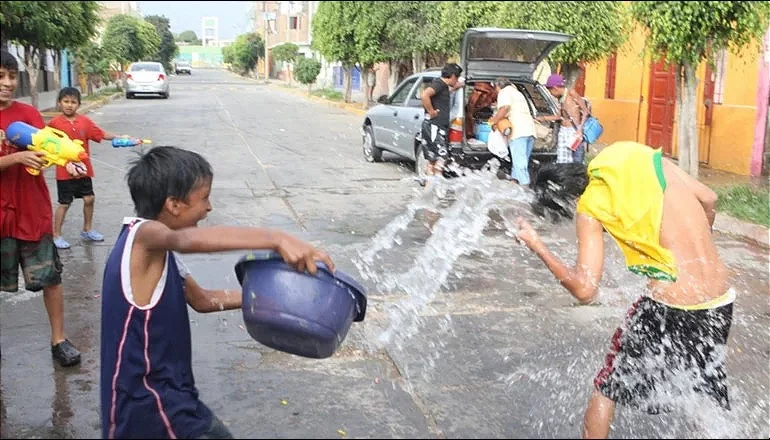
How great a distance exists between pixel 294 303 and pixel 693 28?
875 cm

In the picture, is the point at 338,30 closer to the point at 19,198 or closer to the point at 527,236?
the point at 19,198

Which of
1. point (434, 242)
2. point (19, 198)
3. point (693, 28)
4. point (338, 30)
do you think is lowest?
point (434, 242)

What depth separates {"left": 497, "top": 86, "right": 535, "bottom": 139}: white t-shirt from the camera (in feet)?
32.7

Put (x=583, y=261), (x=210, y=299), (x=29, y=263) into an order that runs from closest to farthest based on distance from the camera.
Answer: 1. (x=210, y=299)
2. (x=583, y=261)
3. (x=29, y=263)

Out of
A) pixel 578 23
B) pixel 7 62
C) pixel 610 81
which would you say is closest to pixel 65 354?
pixel 7 62

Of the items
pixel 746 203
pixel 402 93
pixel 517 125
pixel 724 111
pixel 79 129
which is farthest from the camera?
pixel 724 111

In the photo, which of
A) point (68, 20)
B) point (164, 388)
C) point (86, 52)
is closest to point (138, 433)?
point (164, 388)

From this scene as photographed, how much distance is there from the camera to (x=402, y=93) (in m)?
12.9

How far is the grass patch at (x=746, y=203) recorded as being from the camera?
8.63 meters

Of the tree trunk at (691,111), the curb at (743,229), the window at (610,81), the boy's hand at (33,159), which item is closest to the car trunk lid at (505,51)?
the tree trunk at (691,111)

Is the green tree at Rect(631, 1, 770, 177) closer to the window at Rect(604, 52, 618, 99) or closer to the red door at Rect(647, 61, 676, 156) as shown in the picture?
the red door at Rect(647, 61, 676, 156)

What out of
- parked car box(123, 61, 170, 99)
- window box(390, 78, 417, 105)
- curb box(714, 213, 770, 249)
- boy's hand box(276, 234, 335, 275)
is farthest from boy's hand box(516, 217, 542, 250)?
parked car box(123, 61, 170, 99)

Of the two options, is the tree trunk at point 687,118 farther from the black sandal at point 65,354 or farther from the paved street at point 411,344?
the black sandal at point 65,354

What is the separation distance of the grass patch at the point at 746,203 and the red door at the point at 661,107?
4593 millimetres
